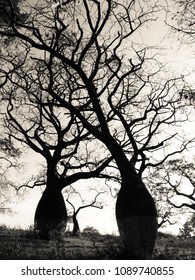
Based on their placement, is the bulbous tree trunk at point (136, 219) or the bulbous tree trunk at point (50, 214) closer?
the bulbous tree trunk at point (136, 219)

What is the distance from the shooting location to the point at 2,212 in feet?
84.6

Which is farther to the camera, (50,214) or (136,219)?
(50,214)

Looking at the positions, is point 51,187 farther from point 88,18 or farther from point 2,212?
point 2,212

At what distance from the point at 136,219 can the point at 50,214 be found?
6808 millimetres

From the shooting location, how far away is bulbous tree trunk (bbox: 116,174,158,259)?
947 cm

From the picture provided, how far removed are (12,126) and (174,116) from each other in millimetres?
8252

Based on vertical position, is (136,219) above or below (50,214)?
below

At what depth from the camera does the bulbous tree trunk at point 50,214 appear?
1531 centimetres

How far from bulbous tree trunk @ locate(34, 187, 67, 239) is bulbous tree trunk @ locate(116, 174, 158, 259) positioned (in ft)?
20.0

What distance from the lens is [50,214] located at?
Result: 15523 millimetres

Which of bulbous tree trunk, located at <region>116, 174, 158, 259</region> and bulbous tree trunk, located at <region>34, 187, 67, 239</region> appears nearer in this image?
bulbous tree trunk, located at <region>116, 174, 158, 259</region>

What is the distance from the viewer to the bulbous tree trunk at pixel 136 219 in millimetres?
9469

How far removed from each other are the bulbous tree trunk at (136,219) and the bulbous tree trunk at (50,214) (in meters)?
6.09
